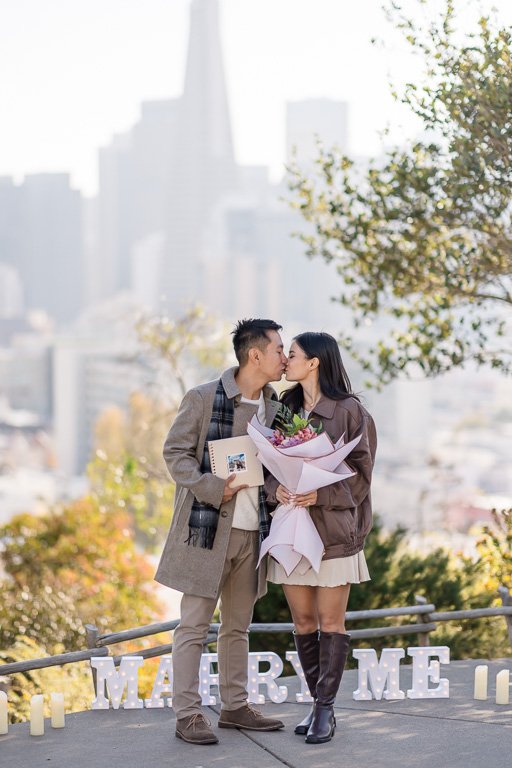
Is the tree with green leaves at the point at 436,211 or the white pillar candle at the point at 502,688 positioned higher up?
the tree with green leaves at the point at 436,211

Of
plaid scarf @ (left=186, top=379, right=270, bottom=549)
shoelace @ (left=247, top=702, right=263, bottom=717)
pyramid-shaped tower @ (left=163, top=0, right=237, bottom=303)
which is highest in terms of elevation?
pyramid-shaped tower @ (left=163, top=0, right=237, bottom=303)

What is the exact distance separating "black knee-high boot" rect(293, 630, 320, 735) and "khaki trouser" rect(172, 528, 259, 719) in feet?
0.73

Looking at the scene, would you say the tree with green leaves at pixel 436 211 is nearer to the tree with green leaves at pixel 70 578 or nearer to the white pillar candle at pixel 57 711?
the white pillar candle at pixel 57 711

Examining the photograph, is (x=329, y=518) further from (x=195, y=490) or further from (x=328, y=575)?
(x=195, y=490)

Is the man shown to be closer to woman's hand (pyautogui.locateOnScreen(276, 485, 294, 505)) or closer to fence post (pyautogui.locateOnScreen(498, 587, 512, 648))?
woman's hand (pyautogui.locateOnScreen(276, 485, 294, 505))

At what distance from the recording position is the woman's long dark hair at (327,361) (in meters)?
3.41

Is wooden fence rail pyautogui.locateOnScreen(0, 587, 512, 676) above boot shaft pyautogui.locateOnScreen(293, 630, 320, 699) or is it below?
below

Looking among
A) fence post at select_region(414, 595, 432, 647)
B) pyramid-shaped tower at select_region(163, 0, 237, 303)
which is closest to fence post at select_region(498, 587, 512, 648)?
fence post at select_region(414, 595, 432, 647)

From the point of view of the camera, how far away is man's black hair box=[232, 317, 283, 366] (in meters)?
3.41

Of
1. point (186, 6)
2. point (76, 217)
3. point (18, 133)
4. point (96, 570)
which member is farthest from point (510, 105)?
point (186, 6)

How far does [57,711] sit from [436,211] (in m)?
3.30

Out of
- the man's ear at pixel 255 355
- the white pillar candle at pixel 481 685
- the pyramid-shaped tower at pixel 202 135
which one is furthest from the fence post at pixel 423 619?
the pyramid-shaped tower at pixel 202 135

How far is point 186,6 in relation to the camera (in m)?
198

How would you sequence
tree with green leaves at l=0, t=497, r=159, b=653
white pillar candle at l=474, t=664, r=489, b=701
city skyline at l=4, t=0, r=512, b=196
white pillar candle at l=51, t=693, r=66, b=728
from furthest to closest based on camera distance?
city skyline at l=4, t=0, r=512, b=196, tree with green leaves at l=0, t=497, r=159, b=653, white pillar candle at l=474, t=664, r=489, b=701, white pillar candle at l=51, t=693, r=66, b=728
